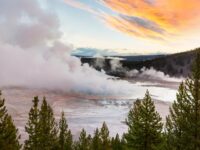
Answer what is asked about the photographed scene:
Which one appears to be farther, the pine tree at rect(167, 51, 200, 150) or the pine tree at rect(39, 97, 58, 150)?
the pine tree at rect(39, 97, 58, 150)

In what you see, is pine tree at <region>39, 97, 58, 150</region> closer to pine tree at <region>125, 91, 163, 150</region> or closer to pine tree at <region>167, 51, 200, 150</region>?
pine tree at <region>125, 91, 163, 150</region>

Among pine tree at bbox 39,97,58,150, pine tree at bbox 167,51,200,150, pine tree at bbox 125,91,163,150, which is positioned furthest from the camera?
pine tree at bbox 39,97,58,150

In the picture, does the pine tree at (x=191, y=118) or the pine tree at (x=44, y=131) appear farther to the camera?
the pine tree at (x=44, y=131)

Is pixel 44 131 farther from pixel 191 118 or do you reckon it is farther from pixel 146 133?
pixel 191 118

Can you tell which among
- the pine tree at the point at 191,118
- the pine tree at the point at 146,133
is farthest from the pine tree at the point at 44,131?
the pine tree at the point at 191,118

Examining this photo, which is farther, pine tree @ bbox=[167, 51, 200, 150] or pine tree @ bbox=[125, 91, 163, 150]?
pine tree @ bbox=[125, 91, 163, 150]

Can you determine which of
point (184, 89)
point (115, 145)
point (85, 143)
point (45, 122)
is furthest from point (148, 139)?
point (115, 145)

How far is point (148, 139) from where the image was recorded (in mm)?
45219

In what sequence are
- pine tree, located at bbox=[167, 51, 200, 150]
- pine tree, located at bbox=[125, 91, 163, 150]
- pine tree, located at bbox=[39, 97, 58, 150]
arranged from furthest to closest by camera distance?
pine tree, located at bbox=[39, 97, 58, 150] → pine tree, located at bbox=[125, 91, 163, 150] → pine tree, located at bbox=[167, 51, 200, 150]

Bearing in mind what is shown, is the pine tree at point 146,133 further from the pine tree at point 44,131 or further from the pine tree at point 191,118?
the pine tree at point 44,131

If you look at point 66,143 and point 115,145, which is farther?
point 115,145

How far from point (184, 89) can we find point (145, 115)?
4889mm

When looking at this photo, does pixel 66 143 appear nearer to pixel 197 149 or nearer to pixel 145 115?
pixel 145 115

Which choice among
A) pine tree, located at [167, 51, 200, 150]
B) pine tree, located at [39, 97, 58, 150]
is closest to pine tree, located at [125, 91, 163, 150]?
pine tree, located at [167, 51, 200, 150]
